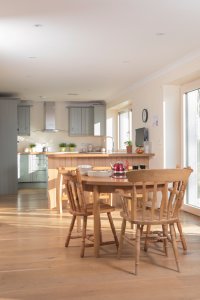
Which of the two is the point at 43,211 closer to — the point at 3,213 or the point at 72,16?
the point at 3,213

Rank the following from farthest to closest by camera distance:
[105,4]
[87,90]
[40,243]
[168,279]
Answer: [87,90] < [40,243] < [105,4] < [168,279]

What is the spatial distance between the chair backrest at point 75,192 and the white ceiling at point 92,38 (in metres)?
1.60

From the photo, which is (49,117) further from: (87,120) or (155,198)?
(155,198)

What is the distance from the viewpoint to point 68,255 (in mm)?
3709

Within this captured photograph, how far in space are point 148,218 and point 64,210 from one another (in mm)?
3322

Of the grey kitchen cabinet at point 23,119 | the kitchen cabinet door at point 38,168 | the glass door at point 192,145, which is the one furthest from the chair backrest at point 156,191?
the grey kitchen cabinet at point 23,119

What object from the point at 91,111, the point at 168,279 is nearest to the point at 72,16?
the point at 168,279

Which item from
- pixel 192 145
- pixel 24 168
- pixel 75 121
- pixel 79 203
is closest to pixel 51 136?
pixel 75 121

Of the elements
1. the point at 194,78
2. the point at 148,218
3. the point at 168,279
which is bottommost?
the point at 168,279

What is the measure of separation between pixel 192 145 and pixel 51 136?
17.6 ft

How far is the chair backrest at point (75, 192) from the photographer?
3.58 metres

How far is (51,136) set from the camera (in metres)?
10.8

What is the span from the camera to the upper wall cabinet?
34.8ft

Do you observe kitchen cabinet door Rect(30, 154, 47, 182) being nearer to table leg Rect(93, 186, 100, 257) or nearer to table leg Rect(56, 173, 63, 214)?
table leg Rect(56, 173, 63, 214)
